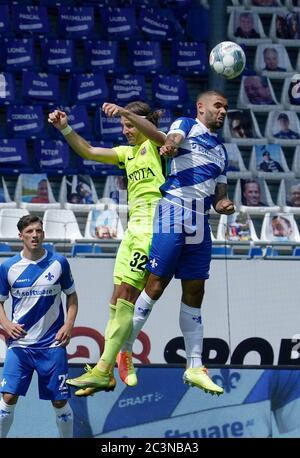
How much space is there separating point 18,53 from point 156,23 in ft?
7.28

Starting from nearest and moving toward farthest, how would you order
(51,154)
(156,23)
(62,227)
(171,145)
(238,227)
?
(171,145)
(62,227)
(238,227)
(51,154)
(156,23)

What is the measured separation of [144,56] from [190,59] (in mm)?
680

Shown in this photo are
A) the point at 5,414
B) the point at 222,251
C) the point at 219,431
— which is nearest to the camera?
the point at 5,414

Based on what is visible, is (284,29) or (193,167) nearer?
(193,167)

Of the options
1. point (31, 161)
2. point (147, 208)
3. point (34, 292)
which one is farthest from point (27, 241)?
point (31, 161)

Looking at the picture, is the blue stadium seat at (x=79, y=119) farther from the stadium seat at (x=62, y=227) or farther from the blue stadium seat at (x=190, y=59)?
the stadium seat at (x=62, y=227)

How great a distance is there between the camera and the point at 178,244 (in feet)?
27.2

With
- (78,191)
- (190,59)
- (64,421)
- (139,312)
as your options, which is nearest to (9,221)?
(78,191)

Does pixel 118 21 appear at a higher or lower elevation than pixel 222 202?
higher

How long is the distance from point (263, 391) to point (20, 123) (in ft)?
24.2

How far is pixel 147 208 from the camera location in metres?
8.59

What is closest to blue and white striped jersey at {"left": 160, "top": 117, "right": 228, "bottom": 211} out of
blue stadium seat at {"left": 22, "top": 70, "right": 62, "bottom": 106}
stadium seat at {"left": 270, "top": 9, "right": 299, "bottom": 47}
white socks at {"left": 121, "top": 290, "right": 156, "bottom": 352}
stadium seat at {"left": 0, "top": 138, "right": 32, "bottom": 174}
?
white socks at {"left": 121, "top": 290, "right": 156, "bottom": 352}

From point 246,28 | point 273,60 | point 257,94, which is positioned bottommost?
point 257,94

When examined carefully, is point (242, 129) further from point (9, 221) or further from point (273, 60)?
point (9, 221)
